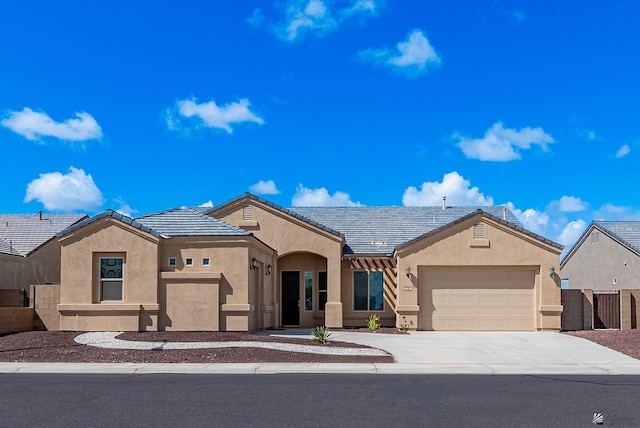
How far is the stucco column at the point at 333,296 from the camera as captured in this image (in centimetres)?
2712

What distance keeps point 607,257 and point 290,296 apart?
18.3 metres

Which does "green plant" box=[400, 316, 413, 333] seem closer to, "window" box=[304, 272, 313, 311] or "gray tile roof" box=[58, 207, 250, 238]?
"window" box=[304, 272, 313, 311]

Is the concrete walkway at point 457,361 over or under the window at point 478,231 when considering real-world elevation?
under

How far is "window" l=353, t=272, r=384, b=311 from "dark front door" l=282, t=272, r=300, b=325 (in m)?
2.46

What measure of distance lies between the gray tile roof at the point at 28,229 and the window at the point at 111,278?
10.4 metres

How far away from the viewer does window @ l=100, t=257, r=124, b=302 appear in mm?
22797

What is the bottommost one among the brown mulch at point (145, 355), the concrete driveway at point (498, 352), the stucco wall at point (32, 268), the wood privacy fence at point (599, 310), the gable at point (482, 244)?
the concrete driveway at point (498, 352)

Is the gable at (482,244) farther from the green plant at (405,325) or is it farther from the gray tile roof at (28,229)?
the gray tile roof at (28,229)

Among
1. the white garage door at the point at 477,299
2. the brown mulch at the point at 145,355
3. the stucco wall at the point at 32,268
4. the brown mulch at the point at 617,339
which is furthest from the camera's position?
the stucco wall at the point at 32,268

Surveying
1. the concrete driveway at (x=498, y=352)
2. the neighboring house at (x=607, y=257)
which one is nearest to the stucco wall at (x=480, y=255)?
the concrete driveway at (x=498, y=352)

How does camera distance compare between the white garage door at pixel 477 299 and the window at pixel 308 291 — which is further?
the window at pixel 308 291

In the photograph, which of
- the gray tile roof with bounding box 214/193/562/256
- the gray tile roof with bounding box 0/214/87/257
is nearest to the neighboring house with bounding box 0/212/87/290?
the gray tile roof with bounding box 0/214/87/257

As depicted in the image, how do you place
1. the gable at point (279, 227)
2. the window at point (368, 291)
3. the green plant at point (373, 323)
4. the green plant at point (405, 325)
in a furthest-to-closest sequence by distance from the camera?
1. the window at point (368, 291)
2. the gable at point (279, 227)
3. the green plant at point (373, 323)
4. the green plant at point (405, 325)
